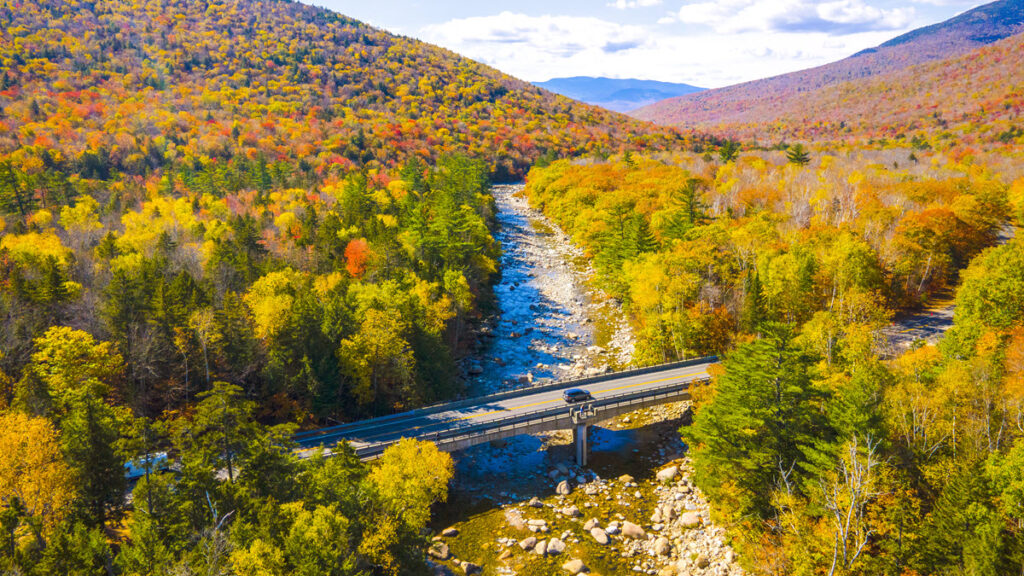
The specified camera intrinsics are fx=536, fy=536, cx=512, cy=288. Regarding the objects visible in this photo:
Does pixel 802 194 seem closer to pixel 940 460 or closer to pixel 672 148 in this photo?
pixel 940 460

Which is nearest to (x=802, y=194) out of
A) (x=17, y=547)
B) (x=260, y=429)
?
(x=260, y=429)

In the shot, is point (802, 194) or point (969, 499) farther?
point (802, 194)

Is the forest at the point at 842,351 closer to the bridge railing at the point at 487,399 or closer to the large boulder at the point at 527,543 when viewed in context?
the bridge railing at the point at 487,399

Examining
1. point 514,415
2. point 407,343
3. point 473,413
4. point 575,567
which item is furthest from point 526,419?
point 407,343

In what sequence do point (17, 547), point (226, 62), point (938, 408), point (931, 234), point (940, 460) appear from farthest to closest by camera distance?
1. point (226, 62)
2. point (931, 234)
3. point (938, 408)
4. point (940, 460)
5. point (17, 547)

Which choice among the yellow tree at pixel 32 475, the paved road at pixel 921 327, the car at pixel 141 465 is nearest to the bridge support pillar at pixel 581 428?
the car at pixel 141 465

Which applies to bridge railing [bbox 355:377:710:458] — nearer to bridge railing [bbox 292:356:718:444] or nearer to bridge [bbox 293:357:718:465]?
bridge [bbox 293:357:718:465]
